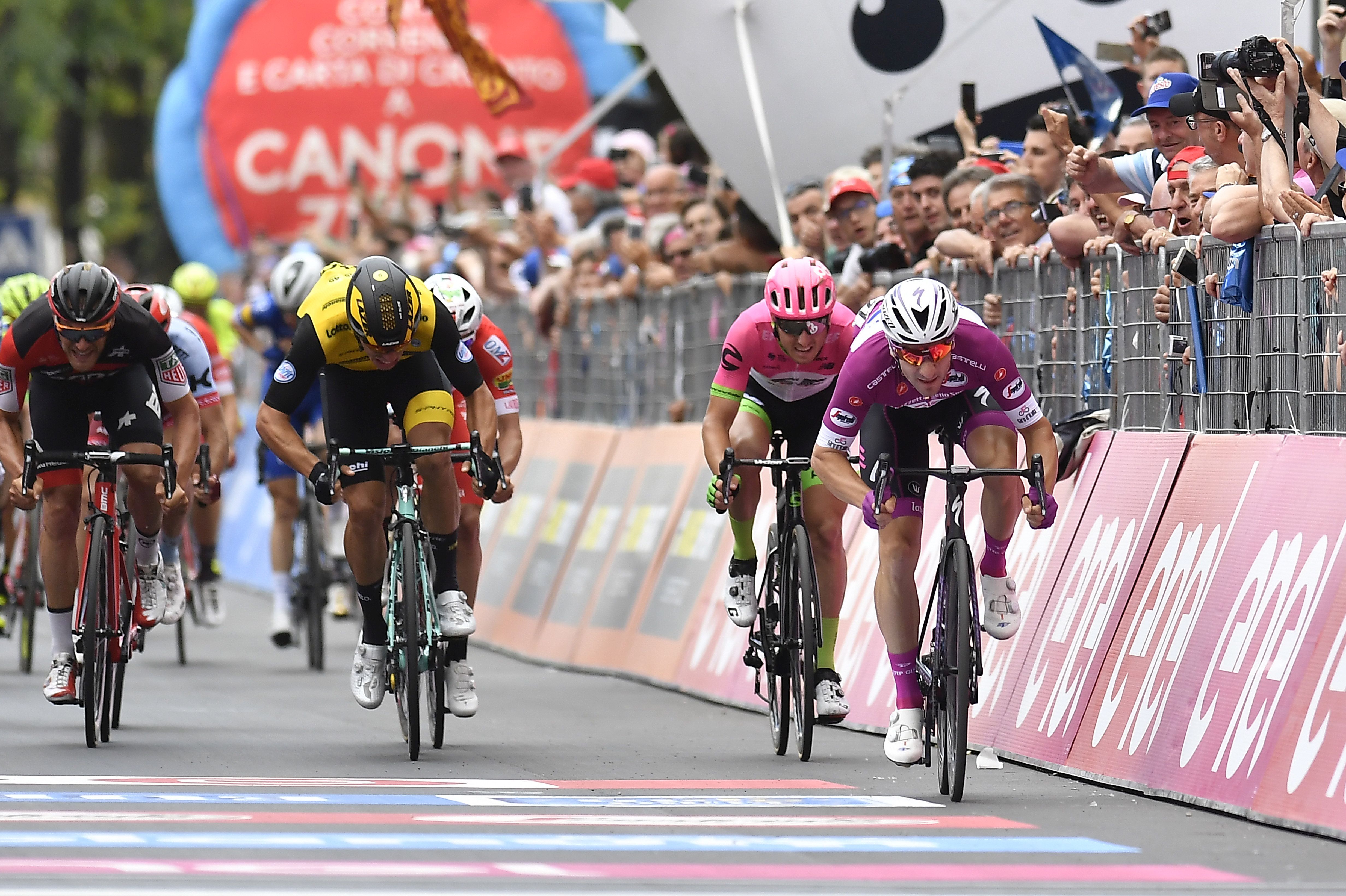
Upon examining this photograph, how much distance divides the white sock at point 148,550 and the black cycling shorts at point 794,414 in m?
3.10

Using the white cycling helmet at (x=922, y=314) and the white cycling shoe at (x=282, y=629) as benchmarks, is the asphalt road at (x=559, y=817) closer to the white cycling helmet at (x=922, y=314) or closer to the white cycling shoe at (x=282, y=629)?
the white cycling helmet at (x=922, y=314)

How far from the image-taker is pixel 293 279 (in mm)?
16047

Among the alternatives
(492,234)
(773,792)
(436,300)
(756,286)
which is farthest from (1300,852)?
(492,234)

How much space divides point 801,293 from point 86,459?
329cm

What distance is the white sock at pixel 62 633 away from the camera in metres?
11.9

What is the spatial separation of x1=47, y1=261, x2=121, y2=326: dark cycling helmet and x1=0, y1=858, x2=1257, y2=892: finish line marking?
3.83 m

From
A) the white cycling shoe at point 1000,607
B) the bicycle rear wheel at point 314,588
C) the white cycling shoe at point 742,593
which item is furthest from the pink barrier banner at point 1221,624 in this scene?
the bicycle rear wheel at point 314,588

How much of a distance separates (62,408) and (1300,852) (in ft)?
20.4

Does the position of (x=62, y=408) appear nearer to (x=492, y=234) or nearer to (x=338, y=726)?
(x=338, y=726)

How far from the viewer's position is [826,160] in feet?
57.1

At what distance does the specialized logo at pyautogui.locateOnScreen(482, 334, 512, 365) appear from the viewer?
487 inches

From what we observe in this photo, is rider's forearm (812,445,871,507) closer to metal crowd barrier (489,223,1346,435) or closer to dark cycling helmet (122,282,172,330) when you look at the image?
metal crowd barrier (489,223,1346,435)

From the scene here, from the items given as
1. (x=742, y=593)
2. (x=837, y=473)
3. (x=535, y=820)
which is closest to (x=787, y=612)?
(x=742, y=593)

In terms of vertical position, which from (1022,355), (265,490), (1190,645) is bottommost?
(265,490)
